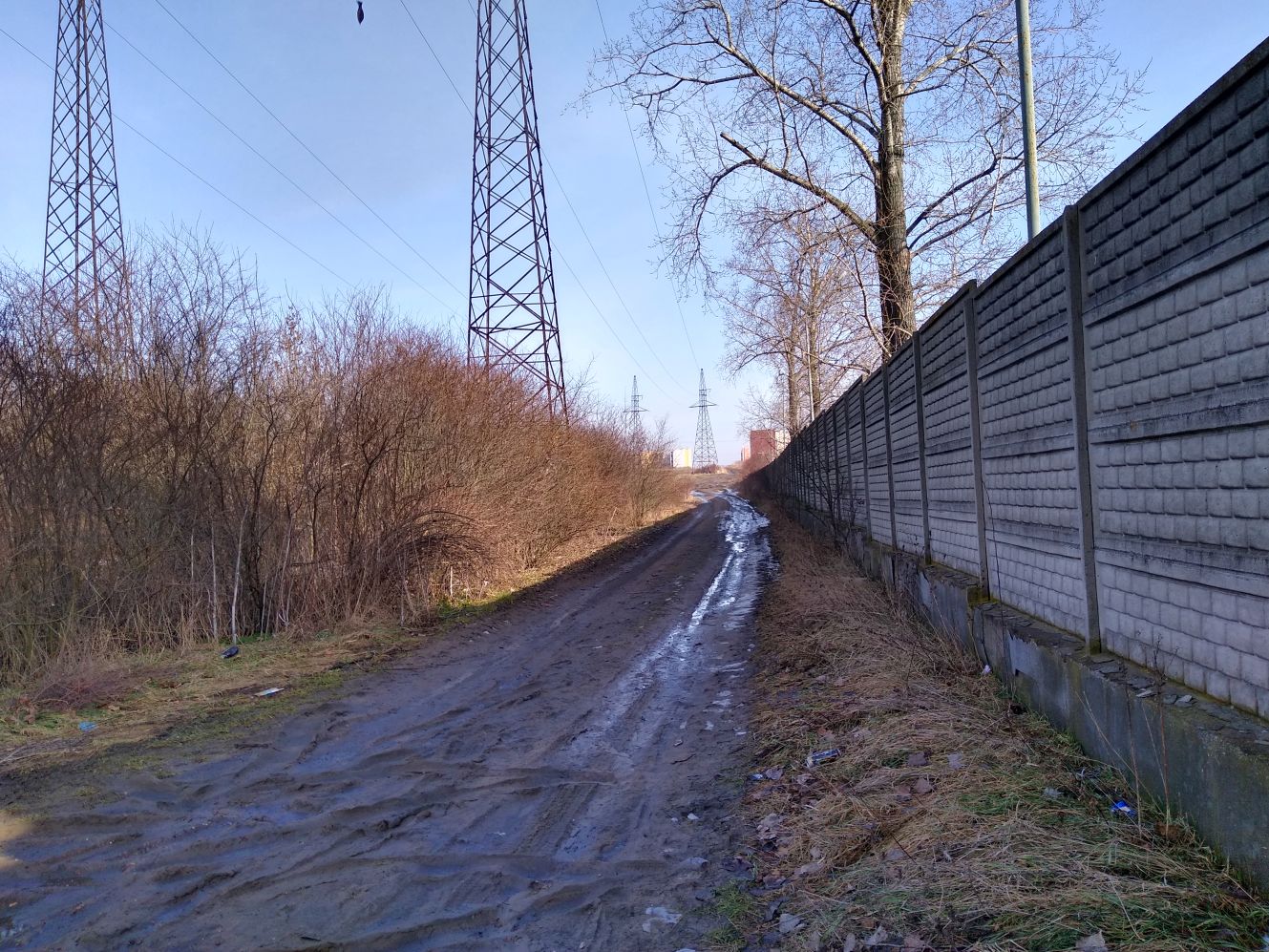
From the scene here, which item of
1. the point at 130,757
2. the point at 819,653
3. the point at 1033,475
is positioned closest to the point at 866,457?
the point at 819,653

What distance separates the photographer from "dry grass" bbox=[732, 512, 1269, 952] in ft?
9.21

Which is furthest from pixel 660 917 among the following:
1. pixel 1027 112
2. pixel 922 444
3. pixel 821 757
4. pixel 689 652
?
pixel 1027 112

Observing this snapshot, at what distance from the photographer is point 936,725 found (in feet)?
16.6

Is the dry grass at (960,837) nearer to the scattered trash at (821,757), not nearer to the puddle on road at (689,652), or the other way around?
the scattered trash at (821,757)

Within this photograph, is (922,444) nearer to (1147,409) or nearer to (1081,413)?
(1081,413)

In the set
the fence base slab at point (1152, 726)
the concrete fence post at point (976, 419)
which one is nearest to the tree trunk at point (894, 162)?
the concrete fence post at point (976, 419)

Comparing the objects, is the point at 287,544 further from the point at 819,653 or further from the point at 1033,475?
the point at 1033,475

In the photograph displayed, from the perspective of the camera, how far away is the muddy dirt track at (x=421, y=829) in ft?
11.5

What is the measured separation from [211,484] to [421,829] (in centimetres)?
732

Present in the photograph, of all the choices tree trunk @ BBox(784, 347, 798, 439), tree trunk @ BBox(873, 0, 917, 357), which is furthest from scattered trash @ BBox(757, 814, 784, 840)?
tree trunk @ BBox(784, 347, 798, 439)

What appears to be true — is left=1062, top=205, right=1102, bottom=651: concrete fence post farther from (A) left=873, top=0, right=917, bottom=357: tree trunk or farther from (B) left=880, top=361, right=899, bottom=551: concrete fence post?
(A) left=873, top=0, right=917, bottom=357: tree trunk

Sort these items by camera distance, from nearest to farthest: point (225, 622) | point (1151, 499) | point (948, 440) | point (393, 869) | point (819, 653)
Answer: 1. point (1151, 499)
2. point (393, 869)
3. point (948, 440)
4. point (819, 653)
5. point (225, 622)

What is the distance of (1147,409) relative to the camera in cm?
367

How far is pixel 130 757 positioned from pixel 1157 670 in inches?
239
